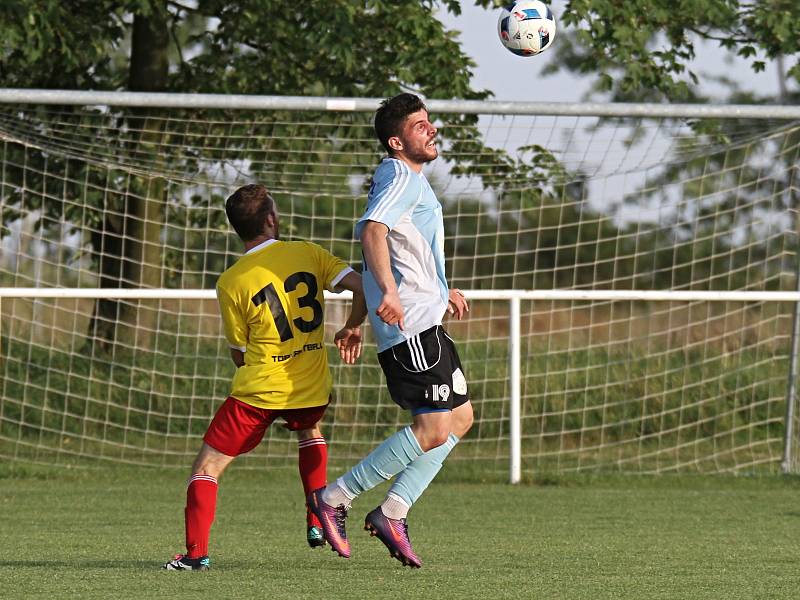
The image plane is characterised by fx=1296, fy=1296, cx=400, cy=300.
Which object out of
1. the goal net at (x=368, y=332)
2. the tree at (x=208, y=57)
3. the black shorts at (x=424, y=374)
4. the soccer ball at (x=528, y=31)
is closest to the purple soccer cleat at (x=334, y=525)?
the black shorts at (x=424, y=374)

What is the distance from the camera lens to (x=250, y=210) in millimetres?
4453

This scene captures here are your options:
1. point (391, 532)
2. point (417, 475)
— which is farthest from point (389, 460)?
point (391, 532)

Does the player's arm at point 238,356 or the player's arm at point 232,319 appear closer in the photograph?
the player's arm at point 232,319

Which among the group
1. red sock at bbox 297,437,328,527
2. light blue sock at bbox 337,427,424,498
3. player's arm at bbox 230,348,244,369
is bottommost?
red sock at bbox 297,437,328,527

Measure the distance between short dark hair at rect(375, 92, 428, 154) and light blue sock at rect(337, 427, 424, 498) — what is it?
39.3 inches

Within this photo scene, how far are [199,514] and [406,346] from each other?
2.96ft

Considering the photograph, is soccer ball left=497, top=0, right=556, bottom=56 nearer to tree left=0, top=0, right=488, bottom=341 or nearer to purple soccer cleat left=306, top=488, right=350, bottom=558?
purple soccer cleat left=306, top=488, right=350, bottom=558

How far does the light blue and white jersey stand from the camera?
425 centimetres

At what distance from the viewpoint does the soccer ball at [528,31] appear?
676 cm

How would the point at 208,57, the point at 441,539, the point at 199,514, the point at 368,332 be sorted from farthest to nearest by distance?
the point at 208,57 < the point at 368,332 < the point at 441,539 < the point at 199,514

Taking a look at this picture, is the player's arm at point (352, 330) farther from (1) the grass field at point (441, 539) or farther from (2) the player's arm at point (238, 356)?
(1) the grass field at point (441, 539)

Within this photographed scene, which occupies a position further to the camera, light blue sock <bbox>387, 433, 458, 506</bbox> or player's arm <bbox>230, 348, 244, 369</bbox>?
player's arm <bbox>230, 348, 244, 369</bbox>

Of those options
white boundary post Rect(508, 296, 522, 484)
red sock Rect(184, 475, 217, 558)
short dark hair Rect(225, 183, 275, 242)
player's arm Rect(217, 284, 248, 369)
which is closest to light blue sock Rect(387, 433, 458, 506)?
red sock Rect(184, 475, 217, 558)

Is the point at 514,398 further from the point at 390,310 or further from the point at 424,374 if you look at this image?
the point at 390,310
